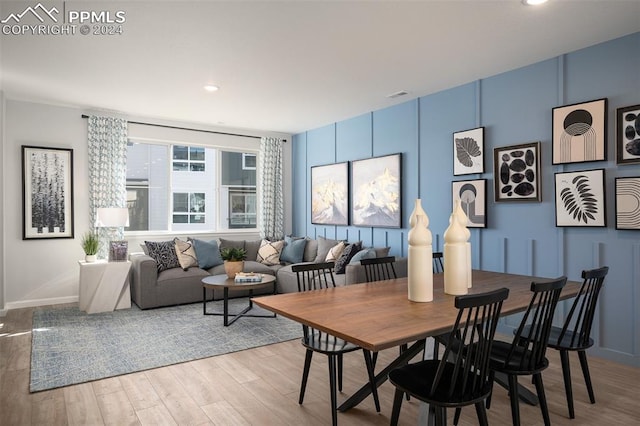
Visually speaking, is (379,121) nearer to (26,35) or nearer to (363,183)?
(363,183)

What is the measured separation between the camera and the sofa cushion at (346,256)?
17.3 feet

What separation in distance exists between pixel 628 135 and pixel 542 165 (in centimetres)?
71

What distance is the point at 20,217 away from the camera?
5223 mm

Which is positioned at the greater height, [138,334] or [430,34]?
[430,34]

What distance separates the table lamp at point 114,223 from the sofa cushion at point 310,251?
2.60m

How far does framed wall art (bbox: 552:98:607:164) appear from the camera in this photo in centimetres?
340

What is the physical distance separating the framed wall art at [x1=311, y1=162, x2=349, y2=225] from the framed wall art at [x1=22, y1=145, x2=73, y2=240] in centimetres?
364

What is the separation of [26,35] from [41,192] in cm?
270

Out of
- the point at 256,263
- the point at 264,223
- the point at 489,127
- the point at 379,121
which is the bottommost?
the point at 256,263

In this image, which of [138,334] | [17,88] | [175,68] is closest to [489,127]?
[175,68]

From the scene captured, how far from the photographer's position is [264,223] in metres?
7.16

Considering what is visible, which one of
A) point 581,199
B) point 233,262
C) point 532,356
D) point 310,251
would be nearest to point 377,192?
point 310,251

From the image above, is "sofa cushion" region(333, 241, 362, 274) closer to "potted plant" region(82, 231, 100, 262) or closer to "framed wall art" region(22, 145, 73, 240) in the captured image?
"potted plant" region(82, 231, 100, 262)

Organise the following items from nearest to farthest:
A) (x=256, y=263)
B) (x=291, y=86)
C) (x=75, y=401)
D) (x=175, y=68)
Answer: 1. (x=75, y=401)
2. (x=175, y=68)
3. (x=291, y=86)
4. (x=256, y=263)
